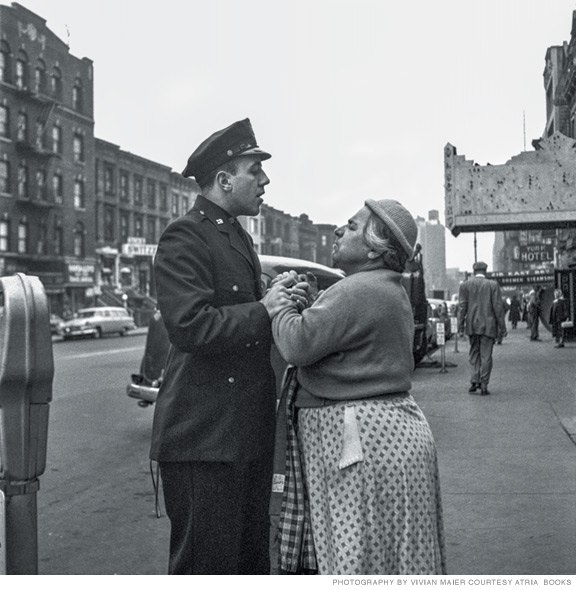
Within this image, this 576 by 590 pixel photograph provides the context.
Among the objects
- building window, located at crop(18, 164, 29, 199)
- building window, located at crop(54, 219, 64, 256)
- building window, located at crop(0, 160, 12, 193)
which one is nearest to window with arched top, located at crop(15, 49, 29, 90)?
building window, located at crop(0, 160, 12, 193)

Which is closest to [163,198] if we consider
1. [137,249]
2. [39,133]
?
[137,249]

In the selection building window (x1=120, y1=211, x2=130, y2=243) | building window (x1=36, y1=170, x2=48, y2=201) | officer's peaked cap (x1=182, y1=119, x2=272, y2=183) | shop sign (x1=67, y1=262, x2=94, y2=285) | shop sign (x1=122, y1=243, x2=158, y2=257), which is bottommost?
officer's peaked cap (x1=182, y1=119, x2=272, y2=183)

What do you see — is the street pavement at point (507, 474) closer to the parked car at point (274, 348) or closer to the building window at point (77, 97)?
the parked car at point (274, 348)

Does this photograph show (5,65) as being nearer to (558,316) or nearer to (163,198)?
(163,198)

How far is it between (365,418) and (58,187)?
38472 mm

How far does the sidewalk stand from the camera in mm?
4078

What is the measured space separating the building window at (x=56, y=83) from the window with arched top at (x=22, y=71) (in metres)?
1.58

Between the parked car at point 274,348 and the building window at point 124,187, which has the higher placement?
the building window at point 124,187

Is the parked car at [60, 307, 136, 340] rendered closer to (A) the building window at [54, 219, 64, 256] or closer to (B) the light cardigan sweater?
(A) the building window at [54, 219, 64, 256]

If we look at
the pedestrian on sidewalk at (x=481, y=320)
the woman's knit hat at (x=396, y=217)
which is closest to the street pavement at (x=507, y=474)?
the pedestrian on sidewalk at (x=481, y=320)

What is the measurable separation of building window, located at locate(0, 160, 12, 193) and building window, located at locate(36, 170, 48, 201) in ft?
5.88

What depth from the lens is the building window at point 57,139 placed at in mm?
38125

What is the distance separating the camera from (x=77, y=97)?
3956 centimetres

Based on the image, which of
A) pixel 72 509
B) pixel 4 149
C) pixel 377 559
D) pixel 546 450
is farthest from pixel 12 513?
pixel 4 149
